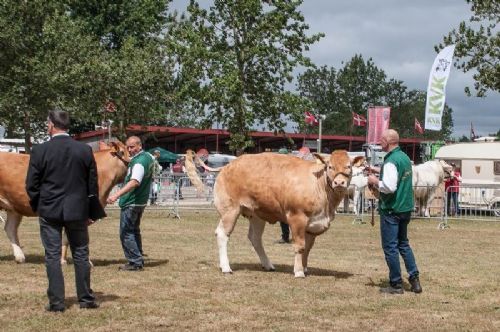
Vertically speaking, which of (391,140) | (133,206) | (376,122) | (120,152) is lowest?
(133,206)

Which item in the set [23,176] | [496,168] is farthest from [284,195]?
[496,168]

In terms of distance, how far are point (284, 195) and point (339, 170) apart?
1.06 metres

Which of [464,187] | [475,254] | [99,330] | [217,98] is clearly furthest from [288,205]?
[217,98]

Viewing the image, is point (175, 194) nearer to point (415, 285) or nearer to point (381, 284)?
point (381, 284)

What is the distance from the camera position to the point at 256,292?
31.1 ft

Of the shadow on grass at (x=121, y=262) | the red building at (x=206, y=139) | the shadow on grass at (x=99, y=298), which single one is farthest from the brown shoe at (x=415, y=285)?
the red building at (x=206, y=139)

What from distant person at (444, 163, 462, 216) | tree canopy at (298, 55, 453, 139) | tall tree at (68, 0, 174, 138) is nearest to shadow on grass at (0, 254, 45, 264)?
distant person at (444, 163, 462, 216)

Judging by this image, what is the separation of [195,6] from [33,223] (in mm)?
20515

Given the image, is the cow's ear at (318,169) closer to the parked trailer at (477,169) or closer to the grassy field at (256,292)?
the grassy field at (256,292)

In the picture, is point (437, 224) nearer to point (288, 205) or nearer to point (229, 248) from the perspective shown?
point (229, 248)

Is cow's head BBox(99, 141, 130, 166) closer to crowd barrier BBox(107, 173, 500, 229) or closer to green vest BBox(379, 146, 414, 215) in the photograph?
green vest BBox(379, 146, 414, 215)

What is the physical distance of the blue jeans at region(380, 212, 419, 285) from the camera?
943 centimetres

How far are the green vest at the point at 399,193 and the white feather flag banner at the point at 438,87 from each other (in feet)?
74.7

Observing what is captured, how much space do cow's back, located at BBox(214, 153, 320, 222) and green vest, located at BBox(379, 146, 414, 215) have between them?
4.66 feet
